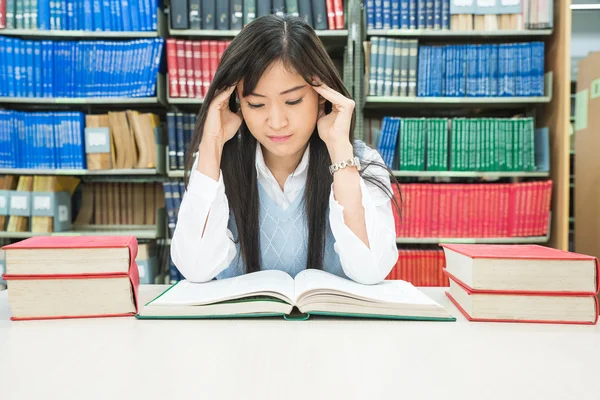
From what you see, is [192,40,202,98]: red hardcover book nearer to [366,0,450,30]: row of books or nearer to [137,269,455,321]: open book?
[366,0,450,30]: row of books

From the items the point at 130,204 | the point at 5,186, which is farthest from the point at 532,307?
the point at 5,186

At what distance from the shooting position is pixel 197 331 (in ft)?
2.09

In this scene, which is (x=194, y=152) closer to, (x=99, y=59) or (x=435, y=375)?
(x=435, y=375)

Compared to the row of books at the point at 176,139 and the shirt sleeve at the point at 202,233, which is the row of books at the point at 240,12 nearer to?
the row of books at the point at 176,139

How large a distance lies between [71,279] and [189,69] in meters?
1.81

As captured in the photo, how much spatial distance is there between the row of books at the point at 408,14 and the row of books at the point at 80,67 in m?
1.11

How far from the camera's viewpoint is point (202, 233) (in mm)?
1007

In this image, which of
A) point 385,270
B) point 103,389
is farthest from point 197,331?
point 385,270

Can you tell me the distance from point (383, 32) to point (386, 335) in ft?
6.51

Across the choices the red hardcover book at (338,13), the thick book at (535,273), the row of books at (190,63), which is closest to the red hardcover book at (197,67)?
the row of books at (190,63)

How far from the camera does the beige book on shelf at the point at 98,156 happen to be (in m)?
2.31

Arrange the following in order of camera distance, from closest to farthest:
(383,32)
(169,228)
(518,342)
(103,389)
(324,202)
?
1. (103,389)
2. (518,342)
3. (324,202)
4. (383,32)
5. (169,228)

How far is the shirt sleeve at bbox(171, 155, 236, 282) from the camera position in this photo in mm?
968

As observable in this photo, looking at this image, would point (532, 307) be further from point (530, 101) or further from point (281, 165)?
point (530, 101)
